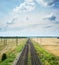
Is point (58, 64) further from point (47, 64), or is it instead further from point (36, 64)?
point (36, 64)

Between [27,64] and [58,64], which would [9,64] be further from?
[58,64]

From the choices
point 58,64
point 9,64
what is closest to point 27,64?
point 9,64

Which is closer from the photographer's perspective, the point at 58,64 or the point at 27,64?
the point at 27,64

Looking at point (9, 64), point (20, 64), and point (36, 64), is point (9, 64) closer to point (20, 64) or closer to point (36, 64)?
point (20, 64)

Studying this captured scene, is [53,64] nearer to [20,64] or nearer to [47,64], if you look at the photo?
[47,64]

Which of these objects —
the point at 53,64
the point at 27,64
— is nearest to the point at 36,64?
the point at 27,64

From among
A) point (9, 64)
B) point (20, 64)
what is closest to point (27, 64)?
point (20, 64)

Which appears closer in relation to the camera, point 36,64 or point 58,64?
point 36,64
